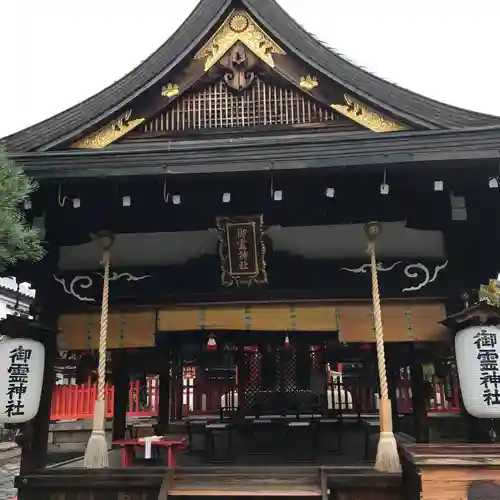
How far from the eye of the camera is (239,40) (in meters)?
6.81

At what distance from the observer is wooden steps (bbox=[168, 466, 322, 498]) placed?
17.8 feet

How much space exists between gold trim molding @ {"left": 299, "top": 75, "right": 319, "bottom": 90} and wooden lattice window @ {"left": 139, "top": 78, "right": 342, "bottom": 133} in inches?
4.6

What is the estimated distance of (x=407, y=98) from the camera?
6.42m

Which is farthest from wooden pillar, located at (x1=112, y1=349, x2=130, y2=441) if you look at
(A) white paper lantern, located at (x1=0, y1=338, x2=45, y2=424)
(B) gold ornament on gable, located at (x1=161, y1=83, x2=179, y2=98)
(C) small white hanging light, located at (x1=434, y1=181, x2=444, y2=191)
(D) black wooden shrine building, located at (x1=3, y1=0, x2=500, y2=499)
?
(C) small white hanging light, located at (x1=434, y1=181, x2=444, y2=191)

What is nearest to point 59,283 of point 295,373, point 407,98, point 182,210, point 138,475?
point 182,210

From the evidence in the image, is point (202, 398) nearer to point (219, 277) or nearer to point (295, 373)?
point (295, 373)

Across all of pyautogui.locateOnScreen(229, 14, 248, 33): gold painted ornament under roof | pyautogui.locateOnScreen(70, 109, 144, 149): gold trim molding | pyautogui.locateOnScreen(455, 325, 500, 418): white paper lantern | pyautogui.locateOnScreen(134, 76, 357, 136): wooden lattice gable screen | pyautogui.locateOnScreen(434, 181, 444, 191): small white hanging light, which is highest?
pyautogui.locateOnScreen(229, 14, 248, 33): gold painted ornament under roof

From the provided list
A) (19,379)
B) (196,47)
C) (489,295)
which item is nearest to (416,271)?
(196,47)

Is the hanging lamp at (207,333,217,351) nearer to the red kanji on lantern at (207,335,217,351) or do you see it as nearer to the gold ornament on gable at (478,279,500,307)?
the red kanji on lantern at (207,335,217,351)

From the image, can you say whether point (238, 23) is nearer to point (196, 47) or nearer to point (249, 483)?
point (196, 47)

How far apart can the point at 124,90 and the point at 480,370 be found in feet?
18.3

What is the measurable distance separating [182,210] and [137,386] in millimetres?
8586

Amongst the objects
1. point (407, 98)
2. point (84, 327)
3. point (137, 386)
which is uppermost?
point (407, 98)

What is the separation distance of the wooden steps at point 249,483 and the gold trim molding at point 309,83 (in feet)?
15.6
